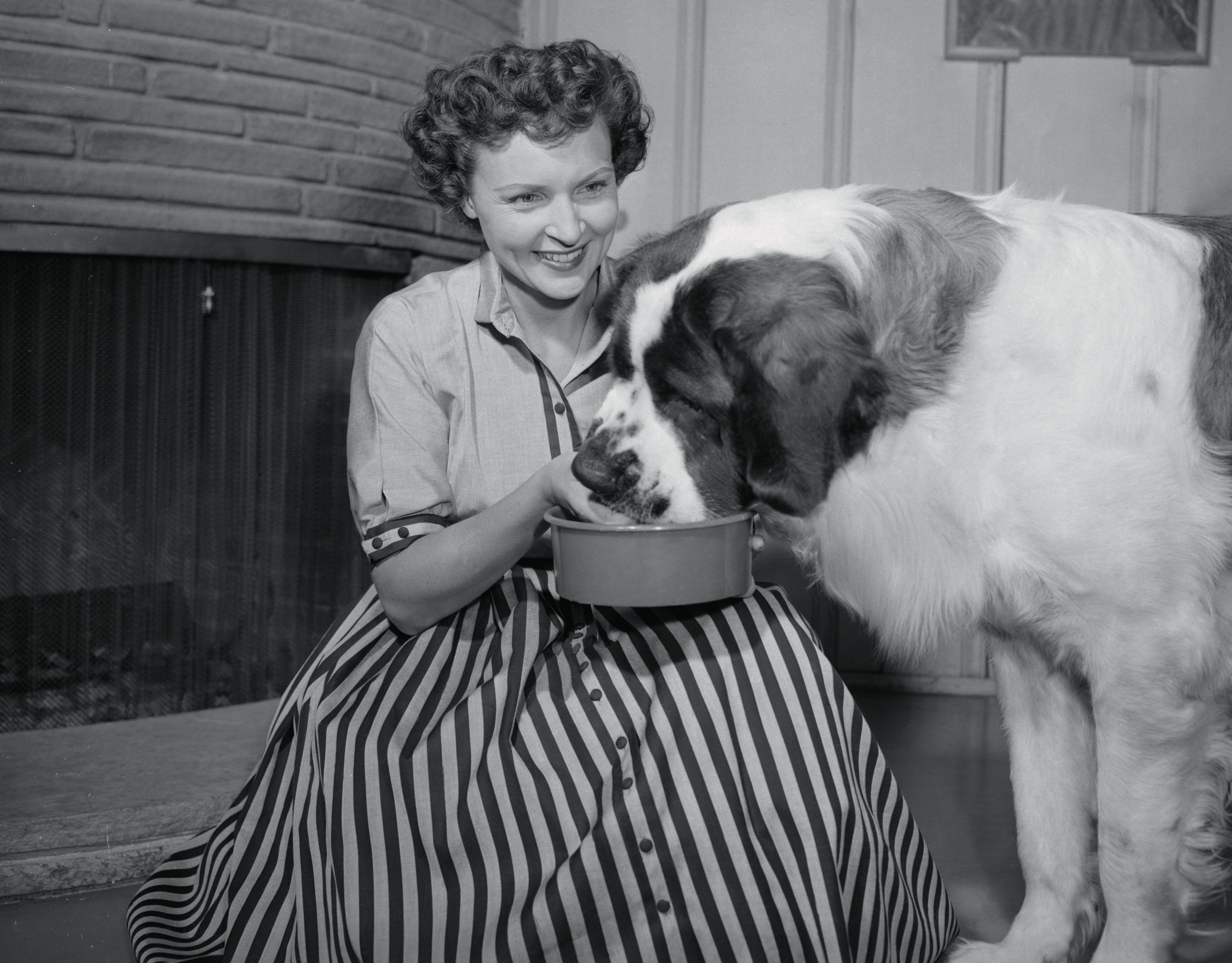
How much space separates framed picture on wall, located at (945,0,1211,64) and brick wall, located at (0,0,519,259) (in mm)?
1282

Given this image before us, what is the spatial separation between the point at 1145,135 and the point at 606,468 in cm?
228

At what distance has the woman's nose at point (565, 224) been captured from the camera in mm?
1657

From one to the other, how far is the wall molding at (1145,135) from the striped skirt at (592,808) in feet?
6.65

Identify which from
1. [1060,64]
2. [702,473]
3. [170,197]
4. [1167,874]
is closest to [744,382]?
[702,473]

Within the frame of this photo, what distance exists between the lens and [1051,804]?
1.77 metres

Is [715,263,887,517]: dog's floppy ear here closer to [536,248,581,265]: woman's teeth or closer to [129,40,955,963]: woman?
[129,40,955,963]: woman

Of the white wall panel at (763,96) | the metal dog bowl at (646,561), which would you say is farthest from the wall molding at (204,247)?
the metal dog bowl at (646,561)

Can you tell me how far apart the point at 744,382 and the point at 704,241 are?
0.62ft

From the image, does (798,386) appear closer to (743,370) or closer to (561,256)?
(743,370)

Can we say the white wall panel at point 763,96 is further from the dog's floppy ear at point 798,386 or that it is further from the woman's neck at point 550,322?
the dog's floppy ear at point 798,386

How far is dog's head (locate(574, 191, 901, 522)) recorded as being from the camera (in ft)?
4.54

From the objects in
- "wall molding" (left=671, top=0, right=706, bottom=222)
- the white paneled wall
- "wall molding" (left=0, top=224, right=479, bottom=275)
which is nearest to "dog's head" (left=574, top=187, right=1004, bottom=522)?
"wall molding" (left=0, top=224, right=479, bottom=275)

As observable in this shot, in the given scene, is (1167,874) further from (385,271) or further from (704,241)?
(385,271)

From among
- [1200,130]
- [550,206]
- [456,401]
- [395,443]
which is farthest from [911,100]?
[395,443]
